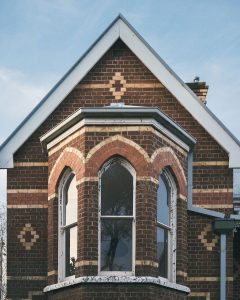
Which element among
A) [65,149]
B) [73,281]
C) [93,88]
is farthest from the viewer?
[93,88]

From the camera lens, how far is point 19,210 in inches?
663

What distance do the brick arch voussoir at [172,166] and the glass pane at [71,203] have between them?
5.09ft

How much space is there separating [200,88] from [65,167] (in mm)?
4719

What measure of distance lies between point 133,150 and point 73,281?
2.46m

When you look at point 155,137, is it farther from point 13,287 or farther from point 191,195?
point 13,287

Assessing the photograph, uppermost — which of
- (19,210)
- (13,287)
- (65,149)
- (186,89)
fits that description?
(186,89)

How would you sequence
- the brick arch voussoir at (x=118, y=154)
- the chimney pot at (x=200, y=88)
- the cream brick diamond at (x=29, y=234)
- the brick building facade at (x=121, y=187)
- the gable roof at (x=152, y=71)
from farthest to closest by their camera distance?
the chimney pot at (x=200, y=88) < the gable roof at (x=152, y=71) < the cream brick diamond at (x=29, y=234) < the brick arch voussoir at (x=118, y=154) < the brick building facade at (x=121, y=187)

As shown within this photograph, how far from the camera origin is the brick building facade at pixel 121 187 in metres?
15.0

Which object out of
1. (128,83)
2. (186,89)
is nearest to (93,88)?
(128,83)

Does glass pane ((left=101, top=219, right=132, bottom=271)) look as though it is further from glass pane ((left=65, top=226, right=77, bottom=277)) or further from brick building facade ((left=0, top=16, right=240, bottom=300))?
glass pane ((left=65, top=226, right=77, bottom=277))

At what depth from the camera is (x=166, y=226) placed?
51.5 feet

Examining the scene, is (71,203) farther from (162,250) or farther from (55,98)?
(55,98)

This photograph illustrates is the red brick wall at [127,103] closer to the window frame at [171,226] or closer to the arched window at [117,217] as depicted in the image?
the window frame at [171,226]

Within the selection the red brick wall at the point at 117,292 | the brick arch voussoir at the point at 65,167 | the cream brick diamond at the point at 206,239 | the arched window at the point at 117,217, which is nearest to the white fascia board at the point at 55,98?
the brick arch voussoir at the point at 65,167
